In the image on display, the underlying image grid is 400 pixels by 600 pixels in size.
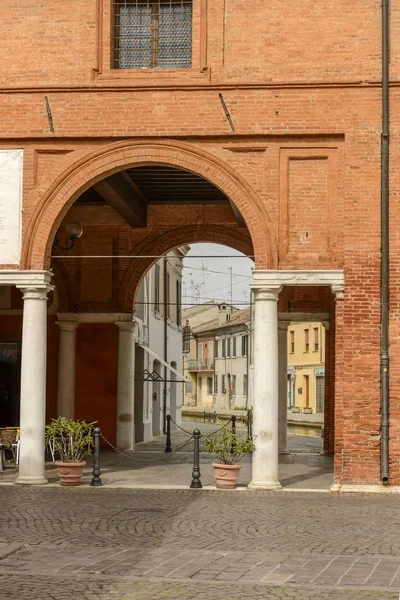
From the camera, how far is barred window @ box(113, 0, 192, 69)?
662 inches

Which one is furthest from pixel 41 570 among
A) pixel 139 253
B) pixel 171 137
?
pixel 139 253

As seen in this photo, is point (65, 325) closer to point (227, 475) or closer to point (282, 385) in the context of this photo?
point (282, 385)

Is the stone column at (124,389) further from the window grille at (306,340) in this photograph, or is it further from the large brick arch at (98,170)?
the window grille at (306,340)

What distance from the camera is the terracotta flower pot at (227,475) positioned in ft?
51.3

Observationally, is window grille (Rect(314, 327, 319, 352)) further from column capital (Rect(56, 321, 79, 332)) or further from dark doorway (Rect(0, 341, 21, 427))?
column capital (Rect(56, 321, 79, 332))

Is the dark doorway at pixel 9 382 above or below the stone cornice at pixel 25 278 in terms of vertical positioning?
below

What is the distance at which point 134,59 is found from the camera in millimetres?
16875

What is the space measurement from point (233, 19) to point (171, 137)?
6.79 ft

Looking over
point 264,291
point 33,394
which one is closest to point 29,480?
point 33,394

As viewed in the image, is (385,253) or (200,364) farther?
(200,364)

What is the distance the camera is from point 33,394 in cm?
1619

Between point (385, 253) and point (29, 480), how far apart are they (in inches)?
252

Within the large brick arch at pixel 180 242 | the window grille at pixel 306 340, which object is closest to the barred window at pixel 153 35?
the large brick arch at pixel 180 242

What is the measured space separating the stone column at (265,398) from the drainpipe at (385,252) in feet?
5.23
